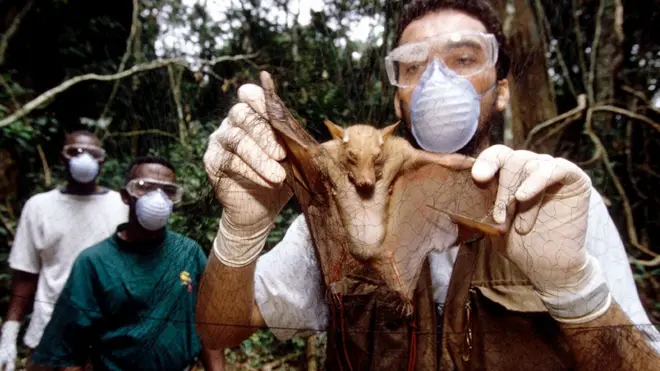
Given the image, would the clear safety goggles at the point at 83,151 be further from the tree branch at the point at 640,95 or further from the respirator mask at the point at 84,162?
the tree branch at the point at 640,95

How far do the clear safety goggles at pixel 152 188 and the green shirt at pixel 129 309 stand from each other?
3.4 inches

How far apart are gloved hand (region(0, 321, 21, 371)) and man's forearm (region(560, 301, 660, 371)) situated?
1382 millimetres

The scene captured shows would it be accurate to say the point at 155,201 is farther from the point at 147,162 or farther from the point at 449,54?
the point at 449,54

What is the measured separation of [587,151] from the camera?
0.80 meters

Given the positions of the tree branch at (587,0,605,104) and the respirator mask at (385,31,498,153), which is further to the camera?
the tree branch at (587,0,605,104)

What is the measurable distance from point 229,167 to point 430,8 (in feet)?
1.21

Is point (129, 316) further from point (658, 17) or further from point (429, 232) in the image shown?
point (658, 17)

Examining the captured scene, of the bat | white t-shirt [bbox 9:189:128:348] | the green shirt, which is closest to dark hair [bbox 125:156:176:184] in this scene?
the green shirt

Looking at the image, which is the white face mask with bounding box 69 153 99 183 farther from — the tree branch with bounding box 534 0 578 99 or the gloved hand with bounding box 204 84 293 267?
the tree branch with bounding box 534 0 578 99

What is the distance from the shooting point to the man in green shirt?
0.85 meters

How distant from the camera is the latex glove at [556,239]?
1.95 feet

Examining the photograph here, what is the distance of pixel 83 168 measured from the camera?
1905mm

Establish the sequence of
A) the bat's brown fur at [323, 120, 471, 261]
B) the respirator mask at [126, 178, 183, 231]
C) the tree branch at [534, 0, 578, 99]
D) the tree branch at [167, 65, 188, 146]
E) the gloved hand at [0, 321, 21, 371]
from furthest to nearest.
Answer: the gloved hand at [0, 321, 21, 371] < the respirator mask at [126, 178, 183, 231] < the tree branch at [167, 65, 188, 146] < the tree branch at [534, 0, 578, 99] < the bat's brown fur at [323, 120, 471, 261]

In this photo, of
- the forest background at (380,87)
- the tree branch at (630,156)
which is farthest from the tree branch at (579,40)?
the tree branch at (630,156)
